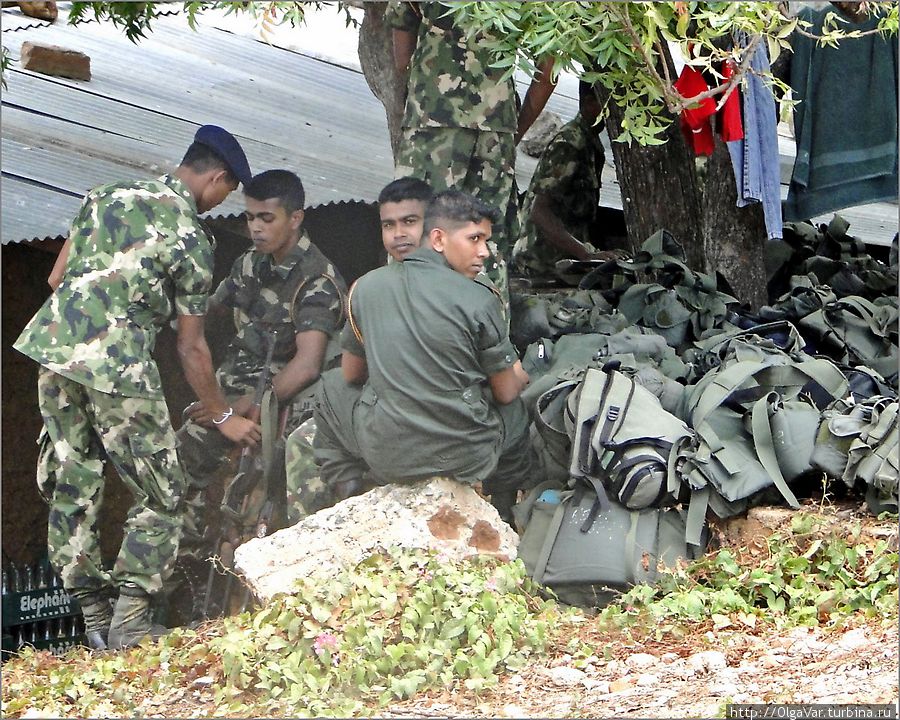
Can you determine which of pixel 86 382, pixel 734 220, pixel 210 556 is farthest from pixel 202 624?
pixel 734 220

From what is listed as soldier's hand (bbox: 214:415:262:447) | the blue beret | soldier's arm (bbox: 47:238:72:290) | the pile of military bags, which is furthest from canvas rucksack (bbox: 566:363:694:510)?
soldier's arm (bbox: 47:238:72:290)

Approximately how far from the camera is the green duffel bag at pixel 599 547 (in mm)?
4805

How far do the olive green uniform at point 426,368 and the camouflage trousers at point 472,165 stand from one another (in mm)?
710

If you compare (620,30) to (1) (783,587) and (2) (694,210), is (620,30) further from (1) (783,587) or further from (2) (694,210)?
(2) (694,210)

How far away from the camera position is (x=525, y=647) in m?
4.36

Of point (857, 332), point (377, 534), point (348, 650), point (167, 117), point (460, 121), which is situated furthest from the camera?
point (167, 117)

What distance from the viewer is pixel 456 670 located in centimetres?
420

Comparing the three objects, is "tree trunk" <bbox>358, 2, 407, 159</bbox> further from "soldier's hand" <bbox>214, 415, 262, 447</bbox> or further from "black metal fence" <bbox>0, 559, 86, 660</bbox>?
"black metal fence" <bbox>0, 559, 86, 660</bbox>

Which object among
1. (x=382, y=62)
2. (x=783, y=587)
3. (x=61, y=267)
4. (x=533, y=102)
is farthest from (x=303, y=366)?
(x=783, y=587)

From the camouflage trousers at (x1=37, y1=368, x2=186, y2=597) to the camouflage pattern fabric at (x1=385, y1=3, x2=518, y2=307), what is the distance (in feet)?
5.39

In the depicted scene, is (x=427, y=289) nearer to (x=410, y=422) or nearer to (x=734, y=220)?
(x=410, y=422)

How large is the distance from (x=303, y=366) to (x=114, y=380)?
0.86 metres

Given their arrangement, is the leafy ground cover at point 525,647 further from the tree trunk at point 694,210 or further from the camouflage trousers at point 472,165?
the tree trunk at point 694,210

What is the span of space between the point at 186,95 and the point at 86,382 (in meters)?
3.52
